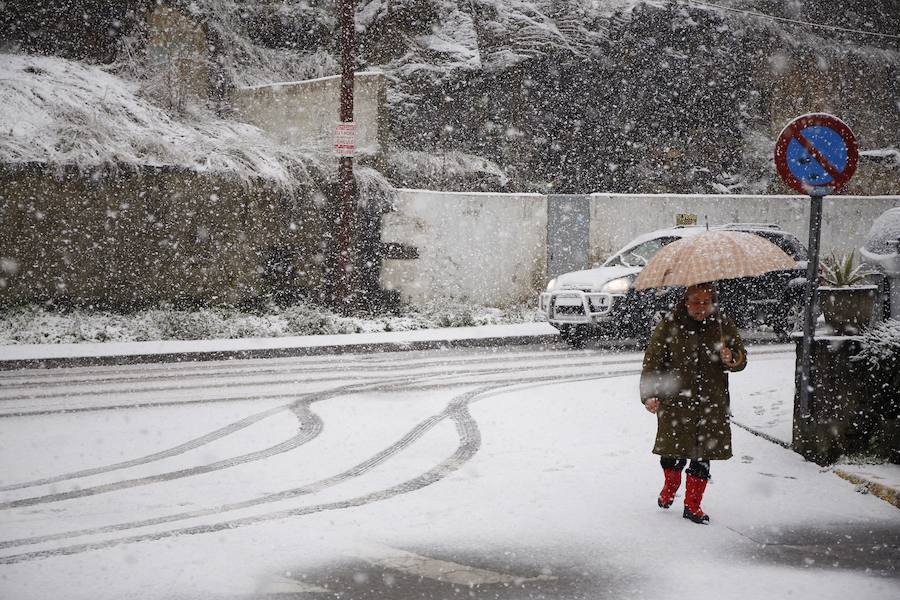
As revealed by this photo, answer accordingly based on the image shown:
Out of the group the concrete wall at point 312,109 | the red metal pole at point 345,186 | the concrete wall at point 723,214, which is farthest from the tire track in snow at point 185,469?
the concrete wall at point 723,214

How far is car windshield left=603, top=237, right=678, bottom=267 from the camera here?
14.8 metres

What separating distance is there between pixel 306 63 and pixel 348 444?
20315 mm

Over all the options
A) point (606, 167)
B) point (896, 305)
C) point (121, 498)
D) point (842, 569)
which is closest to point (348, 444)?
point (121, 498)

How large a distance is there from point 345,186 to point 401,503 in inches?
453

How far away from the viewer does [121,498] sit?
603 centimetres

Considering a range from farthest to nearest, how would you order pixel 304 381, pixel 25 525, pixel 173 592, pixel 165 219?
pixel 165 219
pixel 304 381
pixel 25 525
pixel 173 592

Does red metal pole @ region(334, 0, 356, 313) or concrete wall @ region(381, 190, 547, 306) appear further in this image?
concrete wall @ region(381, 190, 547, 306)

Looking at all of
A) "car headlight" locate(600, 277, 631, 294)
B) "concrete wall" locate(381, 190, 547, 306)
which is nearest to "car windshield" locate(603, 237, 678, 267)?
"car headlight" locate(600, 277, 631, 294)

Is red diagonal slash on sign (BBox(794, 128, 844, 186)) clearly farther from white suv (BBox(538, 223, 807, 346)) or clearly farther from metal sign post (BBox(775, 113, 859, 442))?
white suv (BBox(538, 223, 807, 346))

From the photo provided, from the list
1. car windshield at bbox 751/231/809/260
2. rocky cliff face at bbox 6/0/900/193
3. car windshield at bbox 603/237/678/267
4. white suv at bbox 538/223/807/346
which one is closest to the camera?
white suv at bbox 538/223/807/346

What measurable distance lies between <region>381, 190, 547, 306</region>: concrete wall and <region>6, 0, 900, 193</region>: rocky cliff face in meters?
3.81

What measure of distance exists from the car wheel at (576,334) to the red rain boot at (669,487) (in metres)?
8.14

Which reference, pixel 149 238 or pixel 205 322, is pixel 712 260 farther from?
pixel 149 238

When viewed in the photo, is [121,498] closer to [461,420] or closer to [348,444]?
[348,444]
